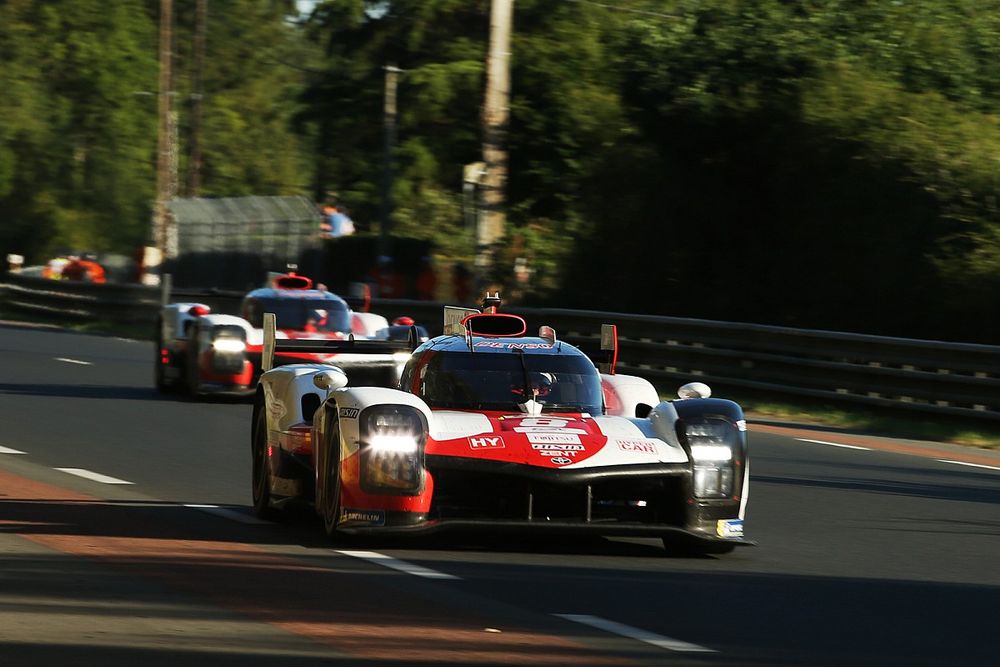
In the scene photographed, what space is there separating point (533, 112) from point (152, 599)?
111ft

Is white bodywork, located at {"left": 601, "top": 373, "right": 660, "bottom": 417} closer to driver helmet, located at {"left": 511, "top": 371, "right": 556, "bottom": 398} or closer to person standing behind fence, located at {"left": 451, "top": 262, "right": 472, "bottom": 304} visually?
driver helmet, located at {"left": 511, "top": 371, "right": 556, "bottom": 398}

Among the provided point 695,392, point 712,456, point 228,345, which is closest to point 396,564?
point 712,456

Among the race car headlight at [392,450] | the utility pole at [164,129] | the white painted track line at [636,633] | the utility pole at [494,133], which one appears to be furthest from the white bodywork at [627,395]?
the utility pole at [164,129]

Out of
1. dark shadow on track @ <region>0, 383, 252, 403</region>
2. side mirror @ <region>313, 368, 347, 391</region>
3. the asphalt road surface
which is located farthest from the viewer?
dark shadow on track @ <region>0, 383, 252, 403</region>

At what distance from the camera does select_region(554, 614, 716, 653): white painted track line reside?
7.20 meters

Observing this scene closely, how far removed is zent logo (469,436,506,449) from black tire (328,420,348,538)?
68 centimetres

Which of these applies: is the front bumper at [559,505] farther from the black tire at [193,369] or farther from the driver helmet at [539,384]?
the black tire at [193,369]

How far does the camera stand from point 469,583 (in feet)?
28.3

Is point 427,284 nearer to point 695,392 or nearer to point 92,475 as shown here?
point 92,475

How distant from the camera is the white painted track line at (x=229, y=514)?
35.7 ft

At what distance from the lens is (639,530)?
9.27 m

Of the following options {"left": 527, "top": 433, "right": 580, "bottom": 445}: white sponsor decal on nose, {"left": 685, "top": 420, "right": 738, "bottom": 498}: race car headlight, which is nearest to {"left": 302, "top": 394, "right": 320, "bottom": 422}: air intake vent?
{"left": 527, "top": 433, "right": 580, "bottom": 445}: white sponsor decal on nose

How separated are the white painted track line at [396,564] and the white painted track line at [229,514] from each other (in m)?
1.39

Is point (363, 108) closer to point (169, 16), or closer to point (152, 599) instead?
point (169, 16)
